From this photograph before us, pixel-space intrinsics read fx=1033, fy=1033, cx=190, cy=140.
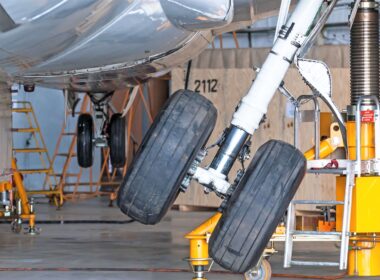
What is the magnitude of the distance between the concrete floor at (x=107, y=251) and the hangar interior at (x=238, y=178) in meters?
0.02

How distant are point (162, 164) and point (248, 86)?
10248 mm

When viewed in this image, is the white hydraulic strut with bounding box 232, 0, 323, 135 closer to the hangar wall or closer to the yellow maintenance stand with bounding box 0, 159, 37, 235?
the yellow maintenance stand with bounding box 0, 159, 37, 235

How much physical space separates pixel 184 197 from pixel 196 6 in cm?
1135

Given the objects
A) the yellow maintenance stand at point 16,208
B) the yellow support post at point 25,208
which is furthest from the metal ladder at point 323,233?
the yellow support post at point 25,208

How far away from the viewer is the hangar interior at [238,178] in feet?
19.8

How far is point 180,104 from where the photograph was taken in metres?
6.30

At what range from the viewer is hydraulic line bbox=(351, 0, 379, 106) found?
8.86 m

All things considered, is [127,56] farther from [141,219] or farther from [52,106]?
[52,106]

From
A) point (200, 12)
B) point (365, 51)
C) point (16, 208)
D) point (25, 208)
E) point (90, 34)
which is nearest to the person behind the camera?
point (200, 12)

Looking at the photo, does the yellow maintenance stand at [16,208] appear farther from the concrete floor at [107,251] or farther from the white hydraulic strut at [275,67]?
the white hydraulic strut at [275,67]

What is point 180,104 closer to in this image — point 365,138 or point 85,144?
point 365,138

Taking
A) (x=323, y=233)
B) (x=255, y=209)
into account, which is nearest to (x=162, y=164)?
Answer: (x=255, y=209)

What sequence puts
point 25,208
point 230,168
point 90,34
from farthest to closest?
point 25,208, point 90,34, point 230,168

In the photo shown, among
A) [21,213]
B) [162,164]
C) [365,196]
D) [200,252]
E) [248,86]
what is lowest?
[21,213]
